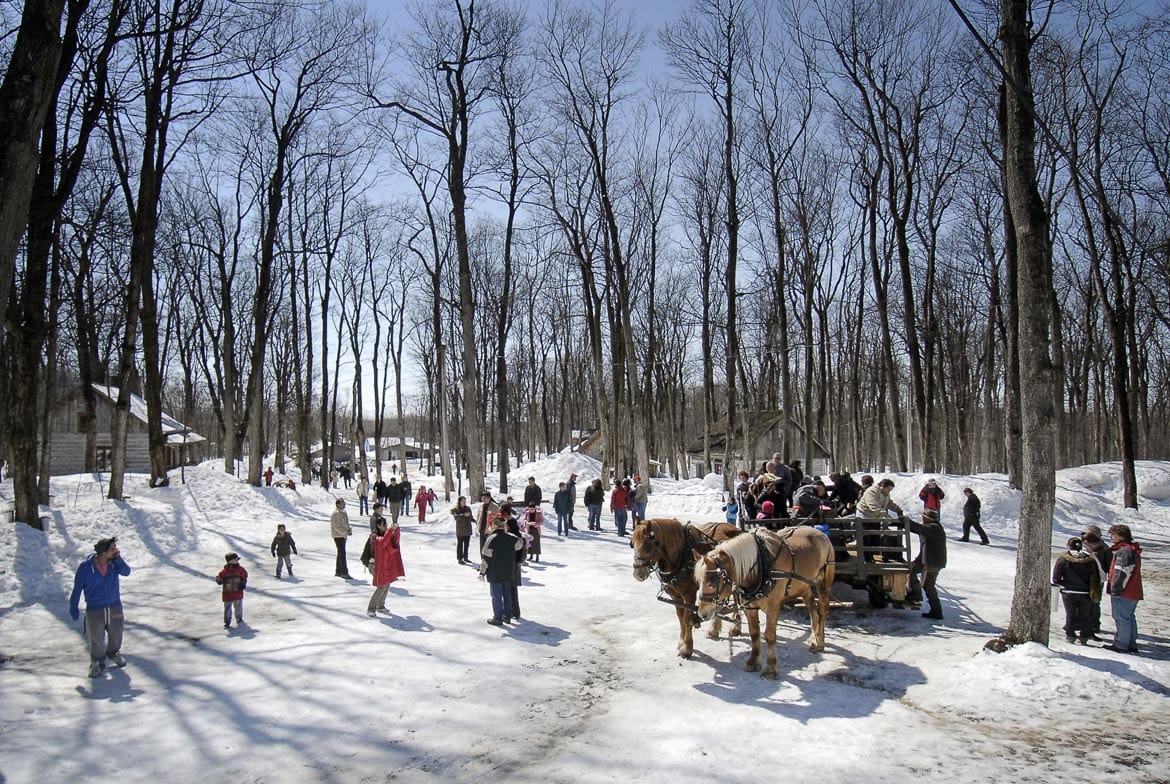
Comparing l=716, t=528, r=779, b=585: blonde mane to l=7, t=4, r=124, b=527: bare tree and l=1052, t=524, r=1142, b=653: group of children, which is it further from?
l=7, t=4, r=124, b=527: bare tree

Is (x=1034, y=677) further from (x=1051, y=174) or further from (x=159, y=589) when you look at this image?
(x=1051, y=174)

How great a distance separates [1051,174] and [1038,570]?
70.7ft

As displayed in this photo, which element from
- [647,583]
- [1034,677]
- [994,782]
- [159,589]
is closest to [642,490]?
[647,583]

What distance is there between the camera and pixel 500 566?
10.2 meters

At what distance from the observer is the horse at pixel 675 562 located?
836 cm

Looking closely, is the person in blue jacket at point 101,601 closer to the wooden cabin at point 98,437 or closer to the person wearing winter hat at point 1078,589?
the person wearing winter hat at point 1078,589

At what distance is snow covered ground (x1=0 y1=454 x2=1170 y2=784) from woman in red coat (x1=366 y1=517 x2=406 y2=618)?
1.16 ft

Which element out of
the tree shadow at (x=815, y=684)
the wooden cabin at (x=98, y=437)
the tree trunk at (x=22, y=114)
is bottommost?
the tree shadow at (x=815, y=684)

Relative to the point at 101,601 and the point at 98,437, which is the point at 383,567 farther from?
the point at 98,437

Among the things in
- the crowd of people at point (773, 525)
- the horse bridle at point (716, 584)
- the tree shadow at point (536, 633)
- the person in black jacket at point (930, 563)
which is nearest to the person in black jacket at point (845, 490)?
the crowd of people at point (773, 525)

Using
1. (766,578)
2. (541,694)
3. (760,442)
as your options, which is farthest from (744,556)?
(760,442)

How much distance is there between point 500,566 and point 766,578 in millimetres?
4039

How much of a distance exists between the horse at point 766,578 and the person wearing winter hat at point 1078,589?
2.89 m

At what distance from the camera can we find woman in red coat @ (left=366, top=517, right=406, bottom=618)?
1080cm
